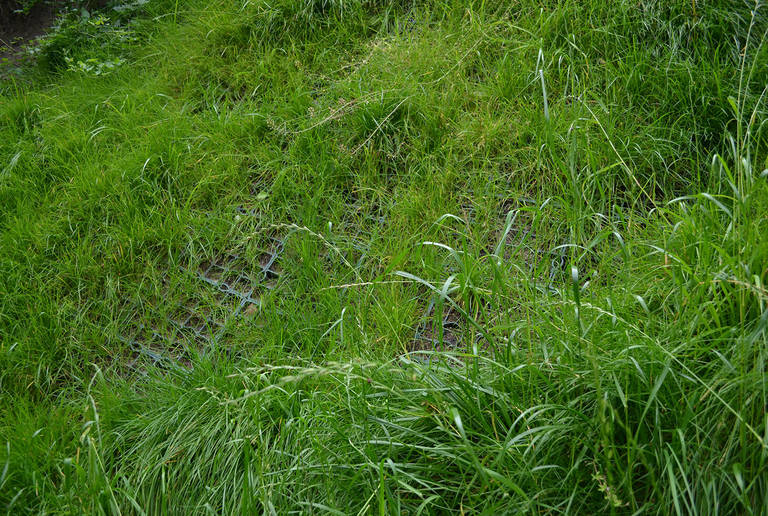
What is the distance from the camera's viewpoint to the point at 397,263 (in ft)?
8.27

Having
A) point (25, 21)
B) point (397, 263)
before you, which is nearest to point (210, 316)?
point (397, 263)

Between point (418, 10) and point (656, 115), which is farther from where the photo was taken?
point (418, 10)

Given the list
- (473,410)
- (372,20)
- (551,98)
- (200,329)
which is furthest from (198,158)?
(473,410)

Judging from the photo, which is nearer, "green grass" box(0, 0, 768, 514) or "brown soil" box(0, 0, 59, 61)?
"green grass" box(0, 0, 768, 514)

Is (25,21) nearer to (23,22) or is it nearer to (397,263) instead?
(23,22)

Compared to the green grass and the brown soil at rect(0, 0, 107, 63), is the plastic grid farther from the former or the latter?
the brown soil at rect(0, 0, 107, 63)

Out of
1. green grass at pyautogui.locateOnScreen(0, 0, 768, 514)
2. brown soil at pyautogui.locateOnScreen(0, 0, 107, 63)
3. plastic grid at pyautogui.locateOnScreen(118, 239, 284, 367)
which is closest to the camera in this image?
green grass at pyautogui.locateOnScreen(0, 0, 768, 514)

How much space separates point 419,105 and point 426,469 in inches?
76.8

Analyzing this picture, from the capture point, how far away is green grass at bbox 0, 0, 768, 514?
159cm

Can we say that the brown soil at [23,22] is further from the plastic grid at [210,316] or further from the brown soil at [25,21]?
the plastic grid at [210,316]

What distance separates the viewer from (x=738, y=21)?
2.87 m

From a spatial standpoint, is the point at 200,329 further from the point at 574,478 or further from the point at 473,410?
the point at 574,478

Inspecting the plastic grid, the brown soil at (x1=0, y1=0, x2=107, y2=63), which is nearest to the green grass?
the plastic grid

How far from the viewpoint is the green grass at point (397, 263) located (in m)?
Answer: 1.59
